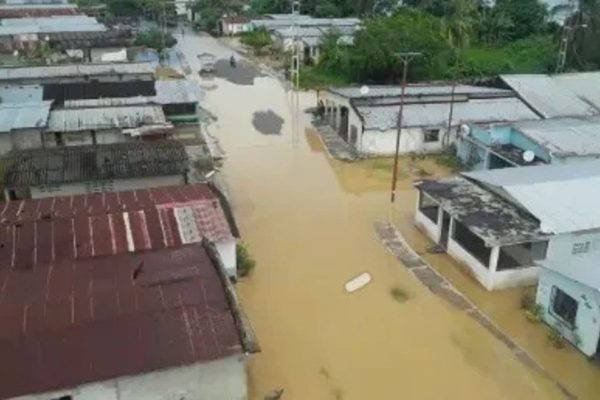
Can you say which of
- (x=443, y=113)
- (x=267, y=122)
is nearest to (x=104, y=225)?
(x=267, y=122)

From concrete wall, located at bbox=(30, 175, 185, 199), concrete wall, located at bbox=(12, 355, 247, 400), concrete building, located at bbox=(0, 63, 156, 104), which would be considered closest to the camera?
concrete wall, located at bbox=(12, 355, 247, 400)

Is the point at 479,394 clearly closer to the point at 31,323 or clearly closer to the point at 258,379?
the point at 258,379

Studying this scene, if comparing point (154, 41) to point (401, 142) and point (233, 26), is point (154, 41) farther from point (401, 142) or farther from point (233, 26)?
point (401, 142)

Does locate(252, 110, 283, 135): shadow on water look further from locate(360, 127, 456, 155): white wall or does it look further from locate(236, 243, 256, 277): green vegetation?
locate(236, 243, 256, 277): green vegetation

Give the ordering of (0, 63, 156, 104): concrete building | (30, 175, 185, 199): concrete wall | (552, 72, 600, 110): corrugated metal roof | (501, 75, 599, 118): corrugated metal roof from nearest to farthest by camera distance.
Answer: (30, 175, 185, 199): concrete wall < (0, 63, 156, 104): concrete building < (501, 75, 599, 118): corrugated metal roof < (552, 72, 600, 110): corrugated metal roof

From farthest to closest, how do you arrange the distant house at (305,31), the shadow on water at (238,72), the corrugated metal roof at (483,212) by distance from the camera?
the distant house at (305,31), the shadow on water at (238,72), the corrugated metal roof at (483,212)

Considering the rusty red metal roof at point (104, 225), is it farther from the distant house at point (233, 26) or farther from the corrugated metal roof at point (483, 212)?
the distant house at point (233, 26)

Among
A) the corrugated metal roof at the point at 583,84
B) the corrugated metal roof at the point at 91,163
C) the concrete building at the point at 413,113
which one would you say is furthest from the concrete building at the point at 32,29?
the corrugated metal roof at the point at 583,84

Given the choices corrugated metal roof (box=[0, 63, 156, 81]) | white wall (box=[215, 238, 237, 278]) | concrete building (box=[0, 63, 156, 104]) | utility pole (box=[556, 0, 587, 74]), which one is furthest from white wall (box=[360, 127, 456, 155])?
utility pole (box=[556, 0, 587, 74])
